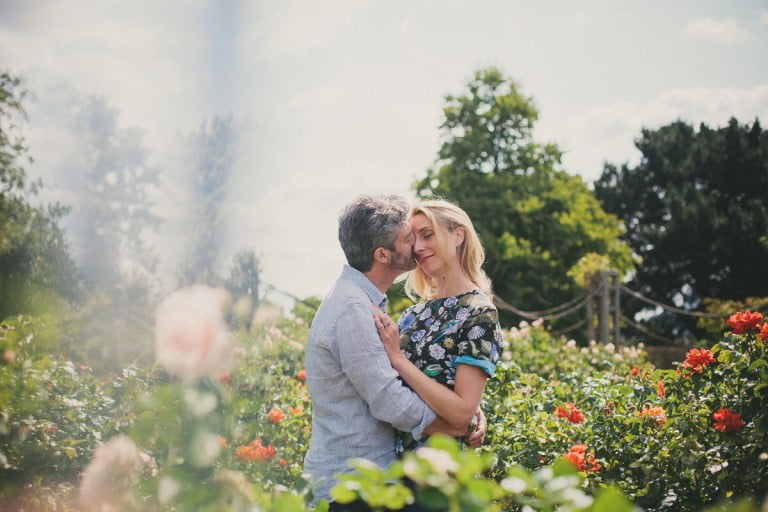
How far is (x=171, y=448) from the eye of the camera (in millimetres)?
1111

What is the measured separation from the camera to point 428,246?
2.39 meters

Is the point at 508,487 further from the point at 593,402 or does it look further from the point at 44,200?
the point at 44,200

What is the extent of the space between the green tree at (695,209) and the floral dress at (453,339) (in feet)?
66.9

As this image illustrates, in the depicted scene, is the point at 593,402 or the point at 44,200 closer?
the point at 593,402

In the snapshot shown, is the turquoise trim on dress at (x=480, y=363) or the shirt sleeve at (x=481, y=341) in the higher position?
the shirt sleeve at (x=481, y=341)

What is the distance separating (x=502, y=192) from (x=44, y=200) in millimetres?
13318

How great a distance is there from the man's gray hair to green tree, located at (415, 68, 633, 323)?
16688 mm

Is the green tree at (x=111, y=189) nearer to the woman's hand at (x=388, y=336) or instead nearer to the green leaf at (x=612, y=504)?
the woman's hand at (x=388, y=336)

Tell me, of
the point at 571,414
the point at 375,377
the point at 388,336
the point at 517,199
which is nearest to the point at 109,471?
the point at 375,377

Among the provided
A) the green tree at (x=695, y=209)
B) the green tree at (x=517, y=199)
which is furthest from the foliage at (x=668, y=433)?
the green tree at (x=695, y=209)

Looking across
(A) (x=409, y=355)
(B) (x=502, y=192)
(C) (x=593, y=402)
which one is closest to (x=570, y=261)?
(B) (x=502, y=192)

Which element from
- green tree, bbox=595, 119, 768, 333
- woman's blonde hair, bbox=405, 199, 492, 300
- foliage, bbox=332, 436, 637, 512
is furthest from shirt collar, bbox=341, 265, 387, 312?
green tree, bbox=595, 119, 768, 333

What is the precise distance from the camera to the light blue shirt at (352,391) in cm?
188

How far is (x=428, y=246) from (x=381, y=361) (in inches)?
24.6
